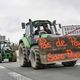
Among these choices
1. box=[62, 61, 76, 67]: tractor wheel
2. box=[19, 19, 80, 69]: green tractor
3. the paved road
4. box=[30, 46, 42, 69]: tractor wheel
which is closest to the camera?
the paved road

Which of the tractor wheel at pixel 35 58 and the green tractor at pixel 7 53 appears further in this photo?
the green tractor at pixel 7 53

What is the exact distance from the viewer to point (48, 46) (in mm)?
19531

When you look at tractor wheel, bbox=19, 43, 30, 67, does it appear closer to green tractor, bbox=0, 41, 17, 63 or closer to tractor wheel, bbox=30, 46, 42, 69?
tractor wheel, bbox=30, 46, 42, 69

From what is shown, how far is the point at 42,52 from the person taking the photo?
19.3 m

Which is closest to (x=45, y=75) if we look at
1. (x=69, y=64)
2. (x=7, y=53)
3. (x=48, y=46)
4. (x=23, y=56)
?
(x=48, y=46)

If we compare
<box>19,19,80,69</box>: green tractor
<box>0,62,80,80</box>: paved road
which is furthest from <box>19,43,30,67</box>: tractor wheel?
<box>0,62,80,80</box>: paved road

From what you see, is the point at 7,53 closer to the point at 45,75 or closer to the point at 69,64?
the point at 69,64

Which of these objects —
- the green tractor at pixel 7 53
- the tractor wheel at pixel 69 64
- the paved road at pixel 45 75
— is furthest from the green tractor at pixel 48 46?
the green tractor at pixel 7 53

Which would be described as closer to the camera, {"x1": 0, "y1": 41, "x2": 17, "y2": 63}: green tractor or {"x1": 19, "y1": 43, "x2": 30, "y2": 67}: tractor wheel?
{"x1": 19, "y1": 43, "x2": 30, "y2": 67}: tractor wheel

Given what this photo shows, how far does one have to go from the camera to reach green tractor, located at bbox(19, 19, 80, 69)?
764 inches

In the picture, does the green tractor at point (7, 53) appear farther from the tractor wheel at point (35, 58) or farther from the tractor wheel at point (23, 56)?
the tractor wheel at point (35, 58)

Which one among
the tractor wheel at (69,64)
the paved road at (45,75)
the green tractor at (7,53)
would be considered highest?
the green tractor at (7,53)

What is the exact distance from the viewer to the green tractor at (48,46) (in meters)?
19.4

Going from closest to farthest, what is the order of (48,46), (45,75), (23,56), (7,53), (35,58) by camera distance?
(45,75), (48,46), (35,58), (23,56), (7,53)
